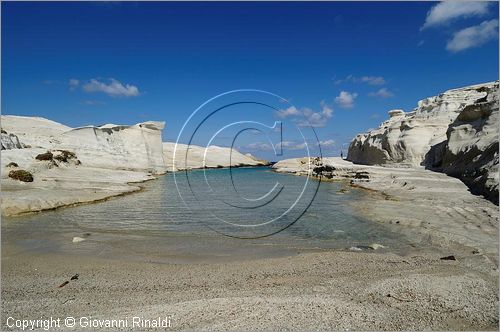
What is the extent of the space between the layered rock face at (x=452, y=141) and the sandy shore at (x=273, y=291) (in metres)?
11.8

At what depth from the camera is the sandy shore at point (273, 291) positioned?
5086 millimetres

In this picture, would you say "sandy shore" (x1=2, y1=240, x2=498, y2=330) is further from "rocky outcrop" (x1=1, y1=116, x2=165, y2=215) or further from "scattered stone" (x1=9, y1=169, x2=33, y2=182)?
"scattered stone" (x1=9, y1=169, x2=33, y2=182)

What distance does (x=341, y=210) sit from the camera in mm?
17484

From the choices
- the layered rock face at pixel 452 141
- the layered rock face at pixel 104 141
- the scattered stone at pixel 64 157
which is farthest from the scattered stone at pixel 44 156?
the layered rock face at pixel 452 141

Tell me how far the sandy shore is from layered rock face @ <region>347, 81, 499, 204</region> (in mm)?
11778

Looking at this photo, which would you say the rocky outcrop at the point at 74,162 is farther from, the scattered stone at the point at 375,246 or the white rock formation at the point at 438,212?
the white rock formation at the point at 438,212

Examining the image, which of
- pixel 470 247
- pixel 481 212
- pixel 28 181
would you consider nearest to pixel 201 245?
pixel 470 247

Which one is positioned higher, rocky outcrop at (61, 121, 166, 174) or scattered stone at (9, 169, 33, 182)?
rocky outcrop at (61, 121, 166, 174)

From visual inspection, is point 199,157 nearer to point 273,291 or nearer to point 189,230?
point 189,230

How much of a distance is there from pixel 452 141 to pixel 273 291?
113ft

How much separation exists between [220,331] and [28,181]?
A: 2339 cm

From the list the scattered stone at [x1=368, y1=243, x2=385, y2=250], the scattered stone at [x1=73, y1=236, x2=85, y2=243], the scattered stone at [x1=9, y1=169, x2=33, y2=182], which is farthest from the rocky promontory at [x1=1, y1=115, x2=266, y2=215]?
the scattered stone at [x1=368, y1=243, x2=385, y2=250]

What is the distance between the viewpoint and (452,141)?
1314 inches

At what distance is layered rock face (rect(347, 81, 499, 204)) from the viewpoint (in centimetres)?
2165
